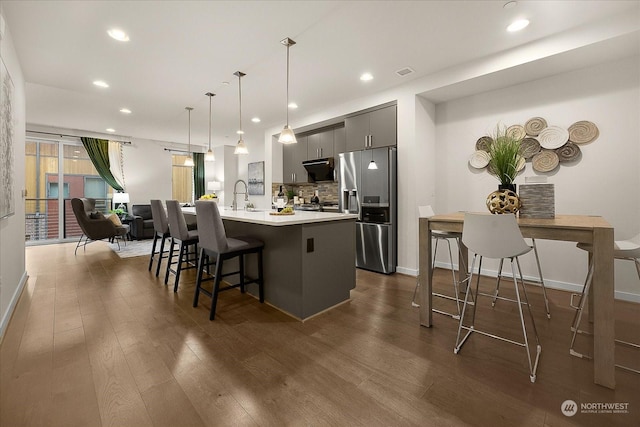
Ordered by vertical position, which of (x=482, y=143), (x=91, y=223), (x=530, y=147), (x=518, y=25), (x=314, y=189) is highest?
(x=518, y=25)

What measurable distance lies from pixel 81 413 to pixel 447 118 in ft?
15.1

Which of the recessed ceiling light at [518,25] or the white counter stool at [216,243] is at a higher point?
the recessed ceiling light at [518,25]

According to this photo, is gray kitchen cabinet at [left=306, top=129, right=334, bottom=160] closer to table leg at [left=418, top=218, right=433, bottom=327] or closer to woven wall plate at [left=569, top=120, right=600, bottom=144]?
table leg at [left=418, top=218, right=433, bottom=327]

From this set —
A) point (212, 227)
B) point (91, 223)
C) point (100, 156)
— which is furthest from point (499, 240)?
point (100, 156)

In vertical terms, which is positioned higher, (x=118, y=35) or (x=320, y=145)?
(x=118, y=35)

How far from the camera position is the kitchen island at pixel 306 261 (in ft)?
7.79

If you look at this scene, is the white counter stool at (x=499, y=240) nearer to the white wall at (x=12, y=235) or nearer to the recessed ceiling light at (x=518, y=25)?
the recessed ceiling light at (x=518, y=25)

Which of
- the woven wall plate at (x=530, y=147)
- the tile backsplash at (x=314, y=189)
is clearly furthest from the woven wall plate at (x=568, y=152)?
the tile backsplash at (x=314, y=189)

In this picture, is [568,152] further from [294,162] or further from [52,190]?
[52,190]

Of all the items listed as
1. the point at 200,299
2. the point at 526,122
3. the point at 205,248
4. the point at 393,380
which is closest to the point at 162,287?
the point at 200,299

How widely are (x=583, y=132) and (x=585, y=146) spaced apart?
0.50ft

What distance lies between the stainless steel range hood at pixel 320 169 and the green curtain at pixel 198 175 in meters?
4.60

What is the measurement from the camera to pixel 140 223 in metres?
6.72

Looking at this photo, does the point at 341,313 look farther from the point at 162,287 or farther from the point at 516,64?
the point at 516,64
